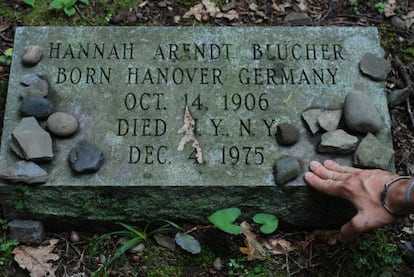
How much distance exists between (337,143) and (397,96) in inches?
38.0

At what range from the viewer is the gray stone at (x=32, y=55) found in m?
3.41

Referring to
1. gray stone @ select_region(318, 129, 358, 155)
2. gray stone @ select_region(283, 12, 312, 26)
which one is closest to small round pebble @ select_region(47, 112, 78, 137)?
gray stone @ select_region(318, 129, 358, 155)

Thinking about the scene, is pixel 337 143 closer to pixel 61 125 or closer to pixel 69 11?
pixel 61 125

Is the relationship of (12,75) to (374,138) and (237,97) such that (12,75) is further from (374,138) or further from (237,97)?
(374,138)

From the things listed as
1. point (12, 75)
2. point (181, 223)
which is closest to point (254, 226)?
point (181, 223)

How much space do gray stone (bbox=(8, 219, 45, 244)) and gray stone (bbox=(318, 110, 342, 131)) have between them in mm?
1754

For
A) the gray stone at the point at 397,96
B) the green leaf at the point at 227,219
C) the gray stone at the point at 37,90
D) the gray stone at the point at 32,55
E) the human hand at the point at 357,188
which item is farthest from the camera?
the gray stone at the point at 397,96

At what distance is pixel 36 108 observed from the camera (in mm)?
3227

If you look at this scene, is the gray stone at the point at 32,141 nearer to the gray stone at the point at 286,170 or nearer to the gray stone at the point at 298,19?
the gray stone at the point at 286,170

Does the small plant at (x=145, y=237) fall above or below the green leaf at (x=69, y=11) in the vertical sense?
below

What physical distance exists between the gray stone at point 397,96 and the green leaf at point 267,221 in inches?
52.1

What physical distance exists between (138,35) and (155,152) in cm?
82

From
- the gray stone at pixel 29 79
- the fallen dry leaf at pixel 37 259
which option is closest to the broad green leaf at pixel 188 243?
the fallen dry leaf at pixel 37 259

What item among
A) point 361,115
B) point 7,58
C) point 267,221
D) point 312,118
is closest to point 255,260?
point 267,221
